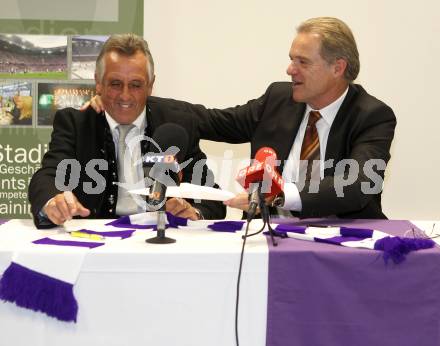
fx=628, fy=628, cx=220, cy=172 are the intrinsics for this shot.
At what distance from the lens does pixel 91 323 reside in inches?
72.7

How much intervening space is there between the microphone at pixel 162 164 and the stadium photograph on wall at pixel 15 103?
2.35m

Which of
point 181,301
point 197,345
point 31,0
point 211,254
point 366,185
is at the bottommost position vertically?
point 197,345

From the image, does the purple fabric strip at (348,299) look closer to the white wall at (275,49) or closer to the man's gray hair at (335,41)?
the man's gray hair at (335,41)

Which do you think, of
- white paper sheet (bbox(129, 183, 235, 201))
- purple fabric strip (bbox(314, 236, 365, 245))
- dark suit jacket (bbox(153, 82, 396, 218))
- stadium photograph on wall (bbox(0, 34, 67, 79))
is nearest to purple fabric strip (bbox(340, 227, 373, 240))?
purple fabric strip (bbox(314, 236, 365, 245))

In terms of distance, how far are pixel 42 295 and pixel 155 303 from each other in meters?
0.33

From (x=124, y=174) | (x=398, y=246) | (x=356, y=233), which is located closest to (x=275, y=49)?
(x=124, y=174)

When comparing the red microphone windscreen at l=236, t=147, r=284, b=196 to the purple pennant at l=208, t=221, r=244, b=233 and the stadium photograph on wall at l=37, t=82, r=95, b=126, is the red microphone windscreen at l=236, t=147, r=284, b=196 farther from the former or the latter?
the stadium photograph on wall at l=37, t=82, r=95, b=126

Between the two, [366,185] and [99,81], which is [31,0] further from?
[366,185]

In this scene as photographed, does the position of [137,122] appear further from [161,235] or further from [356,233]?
[356,233]

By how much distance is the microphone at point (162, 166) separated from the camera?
192 centimetres

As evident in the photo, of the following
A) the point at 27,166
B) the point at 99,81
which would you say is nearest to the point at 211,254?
the point at 99,81

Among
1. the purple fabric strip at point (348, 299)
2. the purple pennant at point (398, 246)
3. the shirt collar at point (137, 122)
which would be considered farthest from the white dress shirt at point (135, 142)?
the purple pennant at point (398, 246)

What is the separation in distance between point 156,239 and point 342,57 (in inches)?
58.2

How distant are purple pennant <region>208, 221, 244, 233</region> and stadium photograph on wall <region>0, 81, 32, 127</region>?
221 cm
